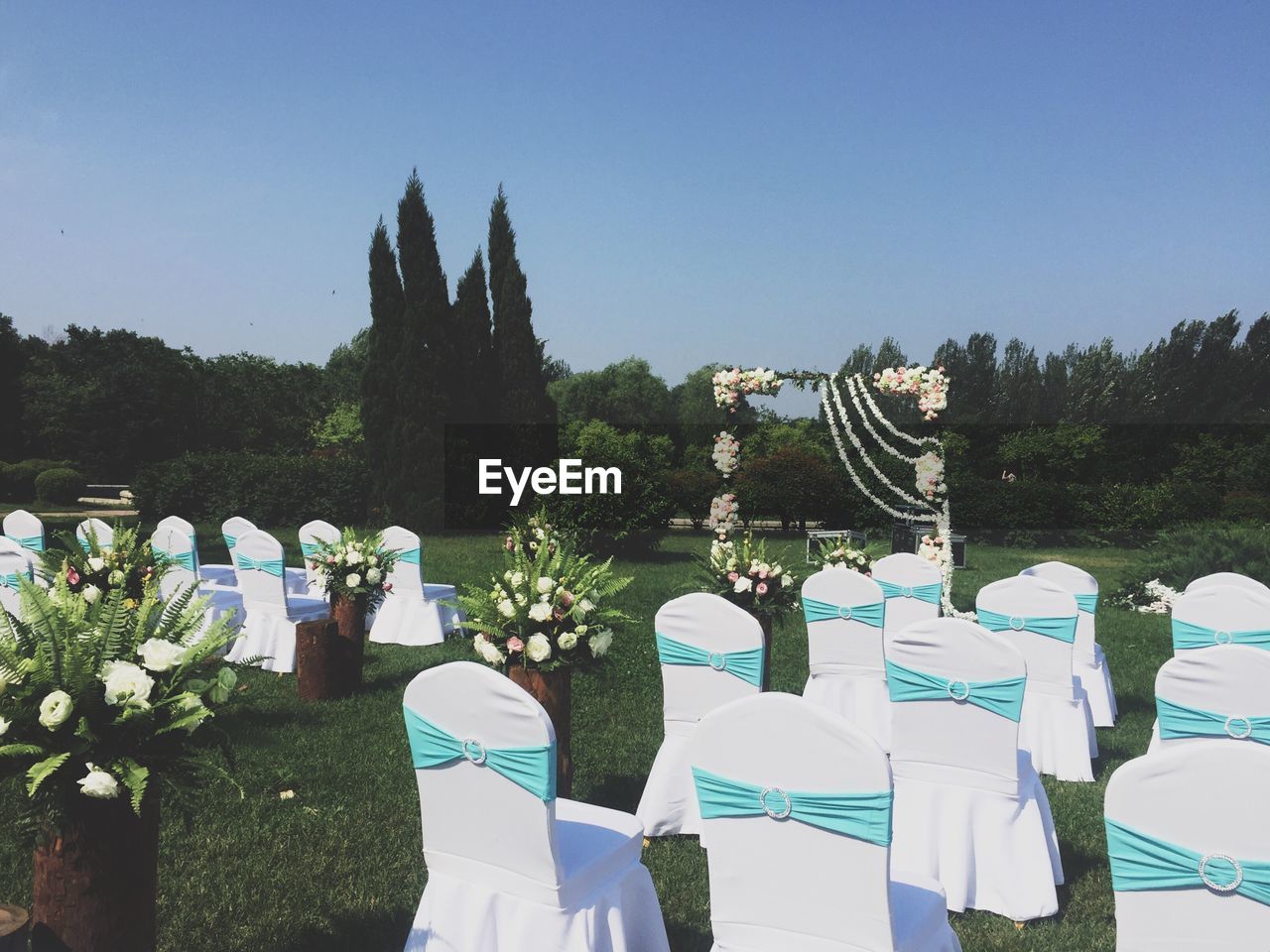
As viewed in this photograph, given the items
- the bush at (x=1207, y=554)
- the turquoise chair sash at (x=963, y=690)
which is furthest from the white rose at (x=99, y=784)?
the bush at (x=1207, y=554)

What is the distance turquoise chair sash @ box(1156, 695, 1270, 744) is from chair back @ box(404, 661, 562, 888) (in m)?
2.64

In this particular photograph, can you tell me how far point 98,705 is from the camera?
92.2 inches

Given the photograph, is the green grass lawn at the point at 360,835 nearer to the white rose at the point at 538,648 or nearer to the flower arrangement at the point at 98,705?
the flower arrangement at the point at 98,705

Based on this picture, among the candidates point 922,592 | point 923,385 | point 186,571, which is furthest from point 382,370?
point 922,592

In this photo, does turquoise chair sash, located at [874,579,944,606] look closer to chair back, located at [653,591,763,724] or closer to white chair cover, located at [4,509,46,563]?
chair back, located at [653,591,763,724]

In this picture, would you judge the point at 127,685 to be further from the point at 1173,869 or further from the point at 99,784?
the point at 1173,869

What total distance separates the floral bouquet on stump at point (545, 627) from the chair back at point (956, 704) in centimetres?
→ 140

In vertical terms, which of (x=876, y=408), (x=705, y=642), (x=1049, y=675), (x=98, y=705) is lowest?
(x=1049, y=675)

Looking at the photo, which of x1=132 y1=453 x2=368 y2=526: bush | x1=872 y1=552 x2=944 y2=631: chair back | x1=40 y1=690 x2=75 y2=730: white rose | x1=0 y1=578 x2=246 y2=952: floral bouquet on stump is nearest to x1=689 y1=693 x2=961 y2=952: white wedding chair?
x1=0 y1=578 x2=246 y2=952: floral bouquet on stump

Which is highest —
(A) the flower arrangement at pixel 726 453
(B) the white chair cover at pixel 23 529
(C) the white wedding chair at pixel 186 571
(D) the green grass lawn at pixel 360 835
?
(A) the flower arrangement at pixel 726 453

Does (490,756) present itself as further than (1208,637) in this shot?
No

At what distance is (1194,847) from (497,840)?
1.86m

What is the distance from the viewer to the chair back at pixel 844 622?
5711 mm

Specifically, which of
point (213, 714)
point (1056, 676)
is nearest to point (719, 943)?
point (213, 714)
